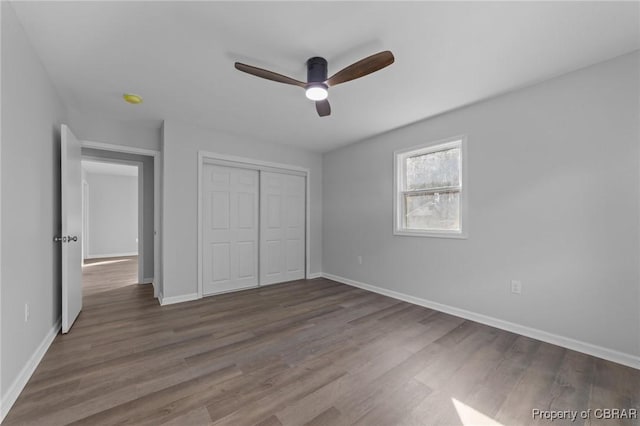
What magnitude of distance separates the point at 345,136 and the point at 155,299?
145 inches

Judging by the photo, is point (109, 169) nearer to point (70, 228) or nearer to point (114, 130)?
point (114, 130)

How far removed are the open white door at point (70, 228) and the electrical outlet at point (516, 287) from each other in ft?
14.5

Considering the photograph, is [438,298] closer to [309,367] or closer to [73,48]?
[309,367]

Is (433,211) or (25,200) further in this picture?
(433,211)

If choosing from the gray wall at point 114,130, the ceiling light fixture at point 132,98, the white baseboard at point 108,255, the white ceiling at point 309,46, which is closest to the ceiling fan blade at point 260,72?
the white ceiling at point 309,46

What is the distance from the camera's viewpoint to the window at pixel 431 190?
3182 millimetres

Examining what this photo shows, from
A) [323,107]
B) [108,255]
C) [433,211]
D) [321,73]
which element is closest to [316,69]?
[321,73]

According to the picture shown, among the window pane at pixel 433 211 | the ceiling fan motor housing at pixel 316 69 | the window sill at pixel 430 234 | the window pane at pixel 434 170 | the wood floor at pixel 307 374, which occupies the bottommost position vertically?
the wood floor at pixel 307 374

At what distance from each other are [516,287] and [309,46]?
297 cm

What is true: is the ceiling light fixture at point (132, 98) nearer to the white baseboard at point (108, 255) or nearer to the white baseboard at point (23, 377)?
the white baseboard at point (23, 377)

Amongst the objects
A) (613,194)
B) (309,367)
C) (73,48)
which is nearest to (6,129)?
(73,48)

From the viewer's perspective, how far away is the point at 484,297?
286 cm

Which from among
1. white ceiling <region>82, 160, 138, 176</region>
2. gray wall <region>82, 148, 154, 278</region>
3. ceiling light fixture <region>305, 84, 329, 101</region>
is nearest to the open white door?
gray wall <region>82, 148, 154, 278</region>

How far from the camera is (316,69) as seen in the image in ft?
6.97
